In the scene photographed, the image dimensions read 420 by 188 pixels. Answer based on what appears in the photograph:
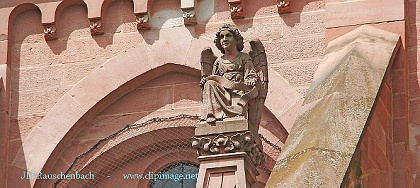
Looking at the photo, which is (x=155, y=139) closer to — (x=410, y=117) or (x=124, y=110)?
(x=124, y=110)

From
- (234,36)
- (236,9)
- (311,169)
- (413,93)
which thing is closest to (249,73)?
(234,36)

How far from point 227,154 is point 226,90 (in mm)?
749

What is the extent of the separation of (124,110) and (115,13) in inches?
41.2

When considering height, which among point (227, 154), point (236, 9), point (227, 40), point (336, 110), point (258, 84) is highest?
point (236, 9)

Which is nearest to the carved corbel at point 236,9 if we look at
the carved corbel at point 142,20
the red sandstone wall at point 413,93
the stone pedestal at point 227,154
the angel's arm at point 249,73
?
the carved corbel at point 142,20

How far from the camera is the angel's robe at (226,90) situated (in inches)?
547

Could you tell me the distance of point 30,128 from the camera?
17.2 m

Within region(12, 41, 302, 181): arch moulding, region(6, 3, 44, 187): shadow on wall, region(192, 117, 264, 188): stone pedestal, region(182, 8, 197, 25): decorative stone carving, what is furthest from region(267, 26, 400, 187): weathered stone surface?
region(6, 3, 44, 187): shadow on wall

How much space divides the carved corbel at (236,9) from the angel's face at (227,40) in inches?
83.9

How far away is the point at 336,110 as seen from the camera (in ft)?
45.9

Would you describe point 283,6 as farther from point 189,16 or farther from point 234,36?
point 234,36

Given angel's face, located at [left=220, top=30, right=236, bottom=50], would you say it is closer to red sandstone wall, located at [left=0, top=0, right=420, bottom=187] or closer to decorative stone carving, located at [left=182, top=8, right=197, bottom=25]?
red sandstone wall, located at [left=0, top=0, right=420, bottom=187]

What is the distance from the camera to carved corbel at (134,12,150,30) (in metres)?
17.2

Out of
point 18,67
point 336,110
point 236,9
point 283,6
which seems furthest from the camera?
point 18,67
